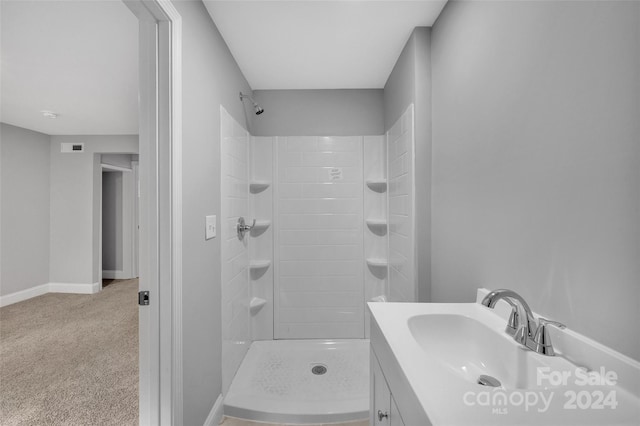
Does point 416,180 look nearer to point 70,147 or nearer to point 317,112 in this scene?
point 317,112

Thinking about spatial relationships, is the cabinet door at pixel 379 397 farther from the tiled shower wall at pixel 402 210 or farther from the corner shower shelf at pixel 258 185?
the corner shower shelf at pixel 258 185

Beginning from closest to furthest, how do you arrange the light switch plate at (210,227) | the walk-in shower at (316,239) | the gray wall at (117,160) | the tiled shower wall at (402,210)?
the light switch plate at (210,227), the tiled shower wall at (402,210), the walk-in shower at (316,239), the gray wall at (117,160)

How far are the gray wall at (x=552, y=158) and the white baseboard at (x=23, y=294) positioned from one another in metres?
5.19

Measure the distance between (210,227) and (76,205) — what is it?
3782 millimetres

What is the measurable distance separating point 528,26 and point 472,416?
1.14 metres

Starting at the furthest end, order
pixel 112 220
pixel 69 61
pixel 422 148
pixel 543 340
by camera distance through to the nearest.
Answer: pixel 112 220 → pixel 69 61 → pixel 422 148 → pixel 543 340

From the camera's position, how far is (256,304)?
241 centimetres

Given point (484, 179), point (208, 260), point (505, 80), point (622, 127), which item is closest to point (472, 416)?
point (622, 127)

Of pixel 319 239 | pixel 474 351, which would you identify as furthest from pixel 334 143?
pixel 474 351

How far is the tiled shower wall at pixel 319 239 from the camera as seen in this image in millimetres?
2512

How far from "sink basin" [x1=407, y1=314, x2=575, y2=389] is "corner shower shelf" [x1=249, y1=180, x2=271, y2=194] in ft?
5.83

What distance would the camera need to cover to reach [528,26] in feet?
2.98

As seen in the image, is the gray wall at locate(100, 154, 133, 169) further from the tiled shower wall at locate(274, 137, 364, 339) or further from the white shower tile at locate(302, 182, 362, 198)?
the white shower tile at locate(302, 182, 362, 198)

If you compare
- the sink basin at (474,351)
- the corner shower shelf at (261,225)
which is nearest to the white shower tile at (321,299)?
the corner shower shelf at (261,225)
